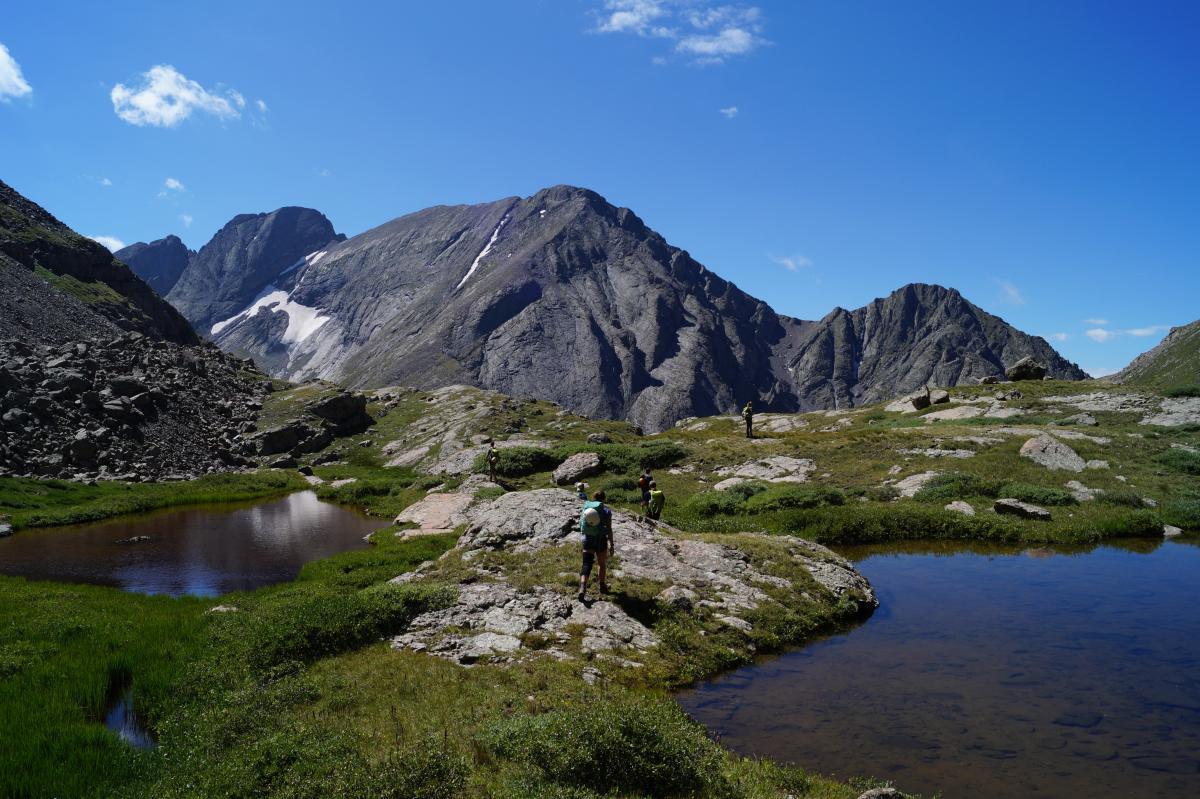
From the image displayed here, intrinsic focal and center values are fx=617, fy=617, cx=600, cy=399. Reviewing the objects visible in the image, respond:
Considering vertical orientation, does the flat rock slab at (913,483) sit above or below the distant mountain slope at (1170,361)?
below

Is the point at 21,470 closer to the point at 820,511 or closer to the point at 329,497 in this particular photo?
the point at 329,497

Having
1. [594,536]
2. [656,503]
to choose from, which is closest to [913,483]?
[656,503]

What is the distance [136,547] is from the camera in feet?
120

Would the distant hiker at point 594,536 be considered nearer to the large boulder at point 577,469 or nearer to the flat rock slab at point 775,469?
the flat rock slab at point 775,469

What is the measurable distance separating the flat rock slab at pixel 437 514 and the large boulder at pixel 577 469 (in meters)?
8.23

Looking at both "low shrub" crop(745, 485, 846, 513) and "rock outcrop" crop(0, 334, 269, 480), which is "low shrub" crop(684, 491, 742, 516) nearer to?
"low shrub" crop(745, 485, 846, 513)

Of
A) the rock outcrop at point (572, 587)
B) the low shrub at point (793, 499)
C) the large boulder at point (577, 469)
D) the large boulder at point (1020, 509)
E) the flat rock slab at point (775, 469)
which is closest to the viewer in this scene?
the rock outcrop at point (572, 587)

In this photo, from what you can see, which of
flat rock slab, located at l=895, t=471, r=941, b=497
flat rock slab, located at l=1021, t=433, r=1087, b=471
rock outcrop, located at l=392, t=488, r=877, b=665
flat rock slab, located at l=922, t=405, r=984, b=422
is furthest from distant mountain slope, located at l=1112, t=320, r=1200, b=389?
rock outcrop, located at l=392, t=488, r=877, b=665

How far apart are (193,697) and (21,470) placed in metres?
57.5

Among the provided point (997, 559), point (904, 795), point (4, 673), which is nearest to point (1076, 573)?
point (997, 559)

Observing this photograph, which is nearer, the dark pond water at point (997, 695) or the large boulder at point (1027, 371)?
the dark pond water at point (997, 695)

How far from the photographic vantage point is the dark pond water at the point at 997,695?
11.1 m

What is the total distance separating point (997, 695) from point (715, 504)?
2338cm

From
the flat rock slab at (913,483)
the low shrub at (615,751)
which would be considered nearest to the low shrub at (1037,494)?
the flat rock slab at (913,483)
